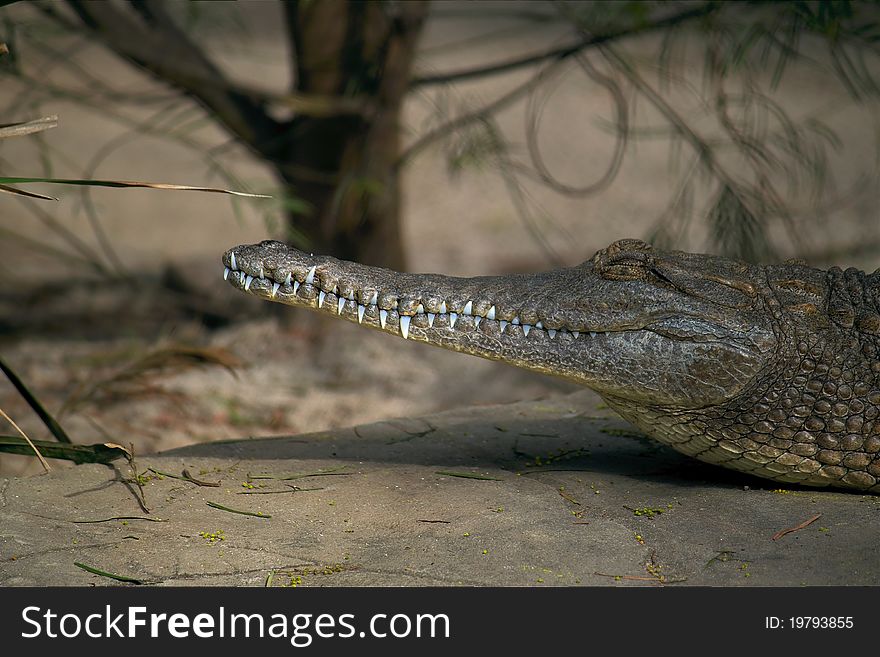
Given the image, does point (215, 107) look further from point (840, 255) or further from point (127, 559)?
point (840, 255)

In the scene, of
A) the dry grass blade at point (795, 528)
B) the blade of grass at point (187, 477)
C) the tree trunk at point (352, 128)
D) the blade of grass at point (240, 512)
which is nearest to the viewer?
the dry grass blade at point (795, 528)

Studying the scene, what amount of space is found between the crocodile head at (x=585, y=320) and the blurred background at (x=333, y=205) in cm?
100

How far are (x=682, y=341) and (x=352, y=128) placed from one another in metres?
4.00

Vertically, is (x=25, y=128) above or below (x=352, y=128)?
below

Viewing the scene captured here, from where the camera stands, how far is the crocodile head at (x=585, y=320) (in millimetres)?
3029

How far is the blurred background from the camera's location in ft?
15.9

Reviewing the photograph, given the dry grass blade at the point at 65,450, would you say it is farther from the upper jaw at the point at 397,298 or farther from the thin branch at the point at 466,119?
the thin branch at the point at 466,119

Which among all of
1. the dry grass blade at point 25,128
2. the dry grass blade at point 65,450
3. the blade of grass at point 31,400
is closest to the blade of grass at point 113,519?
the dry grass blade at point 65,450

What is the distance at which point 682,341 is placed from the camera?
120 inches

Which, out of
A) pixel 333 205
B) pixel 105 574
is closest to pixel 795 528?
pixel 105 574

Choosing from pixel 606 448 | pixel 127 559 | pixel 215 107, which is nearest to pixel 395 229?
pixel 215 107

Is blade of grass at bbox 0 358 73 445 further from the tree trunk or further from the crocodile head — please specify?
the tree trunk

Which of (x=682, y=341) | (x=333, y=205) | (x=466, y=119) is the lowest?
(x=682, y=341)

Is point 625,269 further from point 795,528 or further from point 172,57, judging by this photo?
point 172,57
